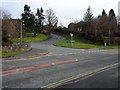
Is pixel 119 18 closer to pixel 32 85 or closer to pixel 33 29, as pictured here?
pixel 33 29

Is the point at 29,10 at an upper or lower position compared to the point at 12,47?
upper

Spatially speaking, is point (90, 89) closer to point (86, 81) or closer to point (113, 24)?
point (86, 81)

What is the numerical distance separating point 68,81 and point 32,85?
2.23m

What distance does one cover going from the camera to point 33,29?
295 feet

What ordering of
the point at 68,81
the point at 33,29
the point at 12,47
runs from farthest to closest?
the point at 33,29 < the point at 12,47 < the point at 68,81

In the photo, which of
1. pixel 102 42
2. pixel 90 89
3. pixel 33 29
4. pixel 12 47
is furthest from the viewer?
pixel 33 29

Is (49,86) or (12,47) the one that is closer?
(49,86)

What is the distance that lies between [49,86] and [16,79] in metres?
2.60

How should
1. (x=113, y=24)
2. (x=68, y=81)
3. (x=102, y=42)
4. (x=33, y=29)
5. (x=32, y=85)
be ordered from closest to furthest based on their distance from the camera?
(x=32, y=85) < (x=68, y=81) < (x=102, y=42) < (x=113, y=24) < (x=33, y=29)

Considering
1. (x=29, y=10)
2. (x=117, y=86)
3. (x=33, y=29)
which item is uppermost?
(x=29, y=10)

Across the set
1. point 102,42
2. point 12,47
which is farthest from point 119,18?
point 12,47

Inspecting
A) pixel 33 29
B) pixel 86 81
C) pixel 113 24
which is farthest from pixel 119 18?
pixel 86 81

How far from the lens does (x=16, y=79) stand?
15031mm

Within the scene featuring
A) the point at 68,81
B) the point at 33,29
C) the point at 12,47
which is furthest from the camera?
the point at 33,29
